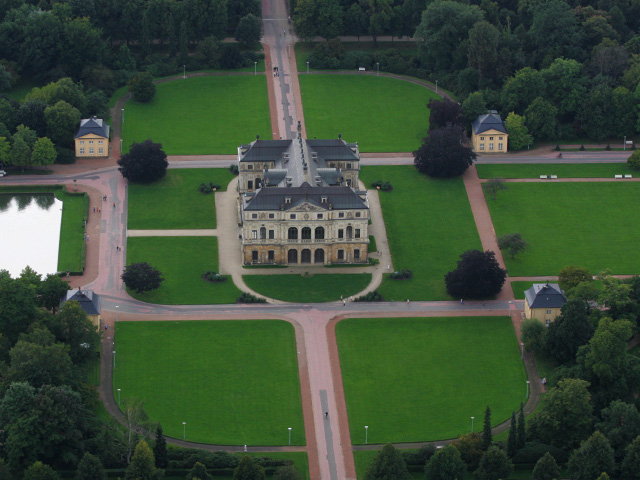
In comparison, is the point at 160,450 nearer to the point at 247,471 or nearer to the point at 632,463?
the point at 247,471

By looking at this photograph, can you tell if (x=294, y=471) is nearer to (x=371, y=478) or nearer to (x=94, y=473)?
(x=371, y=478)

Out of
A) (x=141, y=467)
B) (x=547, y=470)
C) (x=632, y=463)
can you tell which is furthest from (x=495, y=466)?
(x=141, y=467)

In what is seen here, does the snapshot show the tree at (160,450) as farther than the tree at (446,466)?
Yes

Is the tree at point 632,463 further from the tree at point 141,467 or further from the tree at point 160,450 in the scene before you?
the tree at point 141,467

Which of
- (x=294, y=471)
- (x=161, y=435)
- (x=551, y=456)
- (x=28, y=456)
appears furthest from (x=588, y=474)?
(x=28, y=456)

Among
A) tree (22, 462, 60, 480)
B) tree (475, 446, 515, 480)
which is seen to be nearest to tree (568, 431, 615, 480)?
tree (475, 446, 515, 480)

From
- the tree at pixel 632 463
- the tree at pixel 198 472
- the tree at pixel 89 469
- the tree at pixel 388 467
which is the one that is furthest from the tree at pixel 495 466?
the tree at pixel 89 469

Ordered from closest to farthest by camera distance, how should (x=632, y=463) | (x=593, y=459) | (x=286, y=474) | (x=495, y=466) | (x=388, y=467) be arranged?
(x=286, y=474)
(x=388, y=467)
(x=593, y=459)
(x=495, y=466)
(x=632, y=463)
